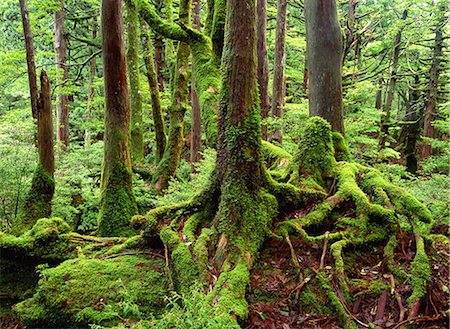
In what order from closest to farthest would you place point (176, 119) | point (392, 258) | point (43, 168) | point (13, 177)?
1. point (392, 258)
2. point (43, 168)
3. point (13, 177)
4. point (176, 119)

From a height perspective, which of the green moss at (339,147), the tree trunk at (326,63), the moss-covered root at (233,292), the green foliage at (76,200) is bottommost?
the green foliage at (76,200)

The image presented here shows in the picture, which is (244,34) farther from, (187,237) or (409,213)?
(409,213)

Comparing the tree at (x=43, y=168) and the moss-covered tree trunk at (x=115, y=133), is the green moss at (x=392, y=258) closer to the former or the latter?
the moss-covered tree trunk at (x=115, y=133)

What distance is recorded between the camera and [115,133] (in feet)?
26.4

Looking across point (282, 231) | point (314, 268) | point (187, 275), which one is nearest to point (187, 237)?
point (187, 275)

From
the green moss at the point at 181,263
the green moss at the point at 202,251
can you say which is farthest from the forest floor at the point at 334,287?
the green moss at the point at 181,263

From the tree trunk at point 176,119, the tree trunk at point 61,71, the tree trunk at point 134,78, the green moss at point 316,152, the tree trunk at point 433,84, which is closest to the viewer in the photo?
the green moss at point 316,152

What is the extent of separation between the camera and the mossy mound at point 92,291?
463 cm

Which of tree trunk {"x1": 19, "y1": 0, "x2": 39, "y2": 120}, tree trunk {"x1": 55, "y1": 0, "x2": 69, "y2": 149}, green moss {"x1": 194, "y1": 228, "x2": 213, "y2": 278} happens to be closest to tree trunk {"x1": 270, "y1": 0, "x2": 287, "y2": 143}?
green moss {"x1": 194, "y1": 228, "x2": 213, "y2": 278}

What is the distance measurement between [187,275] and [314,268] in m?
1.53

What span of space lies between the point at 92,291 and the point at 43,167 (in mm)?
4615

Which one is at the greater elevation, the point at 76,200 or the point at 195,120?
the point at 195,120

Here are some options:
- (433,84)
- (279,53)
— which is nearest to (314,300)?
(279,53)

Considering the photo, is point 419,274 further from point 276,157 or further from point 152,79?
point 152,79
